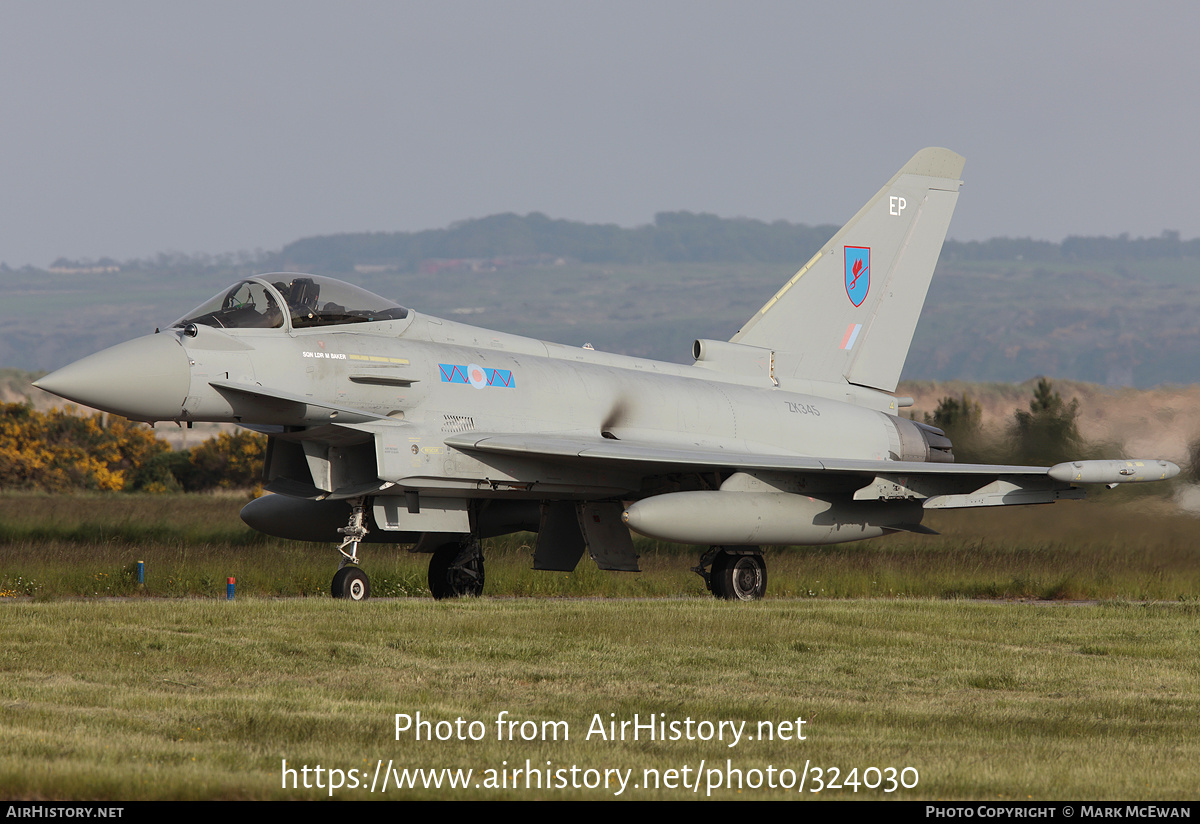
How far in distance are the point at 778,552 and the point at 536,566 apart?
7195 mm

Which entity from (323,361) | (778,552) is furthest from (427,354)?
(778,552)

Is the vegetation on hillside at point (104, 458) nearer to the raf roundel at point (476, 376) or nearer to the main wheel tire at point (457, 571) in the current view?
the main wheel tire at point (457, 571)

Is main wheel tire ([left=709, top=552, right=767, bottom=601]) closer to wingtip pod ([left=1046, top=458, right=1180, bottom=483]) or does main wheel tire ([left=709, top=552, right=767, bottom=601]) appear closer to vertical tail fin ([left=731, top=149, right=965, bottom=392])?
vertical tail fin ([left=731, top=149, right=965, bottom=392])

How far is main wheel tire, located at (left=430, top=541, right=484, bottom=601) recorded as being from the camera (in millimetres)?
13008

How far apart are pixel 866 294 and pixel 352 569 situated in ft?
25.4

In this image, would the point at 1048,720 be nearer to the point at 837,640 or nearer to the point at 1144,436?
the point at 837,640

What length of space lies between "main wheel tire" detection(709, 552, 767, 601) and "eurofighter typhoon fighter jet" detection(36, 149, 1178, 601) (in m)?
0.02

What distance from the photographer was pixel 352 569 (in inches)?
451

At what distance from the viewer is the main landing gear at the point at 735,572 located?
13.3 m

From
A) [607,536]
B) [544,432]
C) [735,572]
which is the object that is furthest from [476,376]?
[735,572]

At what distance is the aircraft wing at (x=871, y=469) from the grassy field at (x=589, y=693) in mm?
1210

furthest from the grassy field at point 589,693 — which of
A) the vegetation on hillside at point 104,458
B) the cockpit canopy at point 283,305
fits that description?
the vegetation on hillside at point 104,458

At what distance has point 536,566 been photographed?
13.4 metres

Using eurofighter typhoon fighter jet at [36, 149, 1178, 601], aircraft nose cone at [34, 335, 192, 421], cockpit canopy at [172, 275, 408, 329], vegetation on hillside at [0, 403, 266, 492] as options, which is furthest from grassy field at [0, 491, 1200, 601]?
vegetation on hillside at [0, 403, 266, 492]
